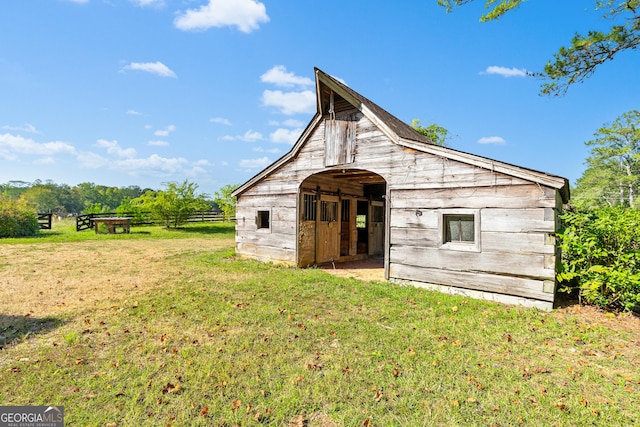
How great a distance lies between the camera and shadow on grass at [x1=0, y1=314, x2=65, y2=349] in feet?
16.1

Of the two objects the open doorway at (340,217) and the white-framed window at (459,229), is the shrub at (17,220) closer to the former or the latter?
the open doorway at (340,217)

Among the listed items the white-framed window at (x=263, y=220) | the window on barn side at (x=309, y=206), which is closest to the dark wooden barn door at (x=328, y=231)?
the window on barn side at (x=309, y=206)

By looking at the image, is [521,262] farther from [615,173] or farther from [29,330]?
[615,173]

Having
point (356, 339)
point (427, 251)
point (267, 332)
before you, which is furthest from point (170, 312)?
point (427, 251)

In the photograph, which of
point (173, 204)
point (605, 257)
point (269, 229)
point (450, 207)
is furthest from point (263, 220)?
point (173, 204)

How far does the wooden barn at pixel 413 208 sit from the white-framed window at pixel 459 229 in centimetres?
2

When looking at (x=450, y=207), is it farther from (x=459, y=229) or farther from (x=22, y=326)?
(x=22, y=326)

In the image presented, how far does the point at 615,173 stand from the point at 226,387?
2357 inches

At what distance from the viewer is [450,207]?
780cm

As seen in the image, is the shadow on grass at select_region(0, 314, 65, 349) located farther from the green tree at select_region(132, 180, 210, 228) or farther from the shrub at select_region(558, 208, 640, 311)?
the green tree at select_region(132, 180, 210, 228)

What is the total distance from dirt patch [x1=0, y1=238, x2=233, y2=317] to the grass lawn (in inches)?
3.7

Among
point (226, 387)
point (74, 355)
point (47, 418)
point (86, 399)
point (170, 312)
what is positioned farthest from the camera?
point (170, 312)

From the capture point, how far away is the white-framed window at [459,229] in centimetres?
748

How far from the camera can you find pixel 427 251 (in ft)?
26.7
